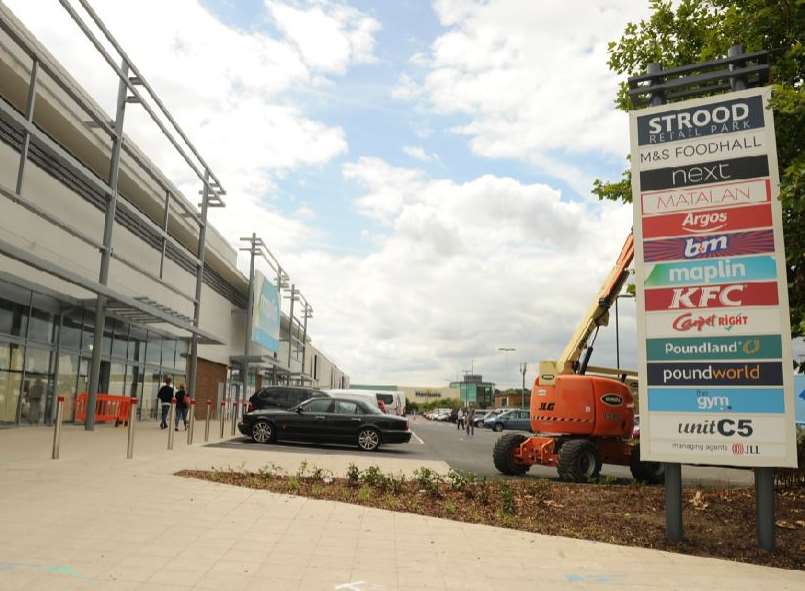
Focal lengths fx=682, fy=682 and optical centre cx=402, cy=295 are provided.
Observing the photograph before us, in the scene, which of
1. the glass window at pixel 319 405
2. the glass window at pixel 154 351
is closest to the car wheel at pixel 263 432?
the glass window at pixel 319 405

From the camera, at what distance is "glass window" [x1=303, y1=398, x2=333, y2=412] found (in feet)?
60.6

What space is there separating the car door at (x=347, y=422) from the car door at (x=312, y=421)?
22cm

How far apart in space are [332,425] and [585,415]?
7.46 metres

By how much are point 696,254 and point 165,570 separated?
6109 mm

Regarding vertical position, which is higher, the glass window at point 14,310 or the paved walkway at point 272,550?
the glass window at point 14,310

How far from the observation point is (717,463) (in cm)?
701

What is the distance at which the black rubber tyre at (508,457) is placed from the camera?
1376 centimetres

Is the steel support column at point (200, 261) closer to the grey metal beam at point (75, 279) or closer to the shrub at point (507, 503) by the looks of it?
the grey metal beam at point (75, 279)

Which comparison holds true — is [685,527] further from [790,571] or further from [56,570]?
[56,570]

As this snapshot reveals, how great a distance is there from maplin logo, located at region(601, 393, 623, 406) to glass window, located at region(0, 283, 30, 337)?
46.1ft

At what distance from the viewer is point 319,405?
60.8ft

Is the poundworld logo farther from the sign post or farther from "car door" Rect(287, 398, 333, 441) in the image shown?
"car door" Rect(287, 398, 333, 441)

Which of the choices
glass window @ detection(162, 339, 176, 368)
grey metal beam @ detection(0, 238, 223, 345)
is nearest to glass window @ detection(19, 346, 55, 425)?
grey metal beam @ detection(0, 238, 223, 345)

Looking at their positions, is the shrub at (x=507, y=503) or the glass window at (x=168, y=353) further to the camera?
the glass window at (x=168, y=353)
